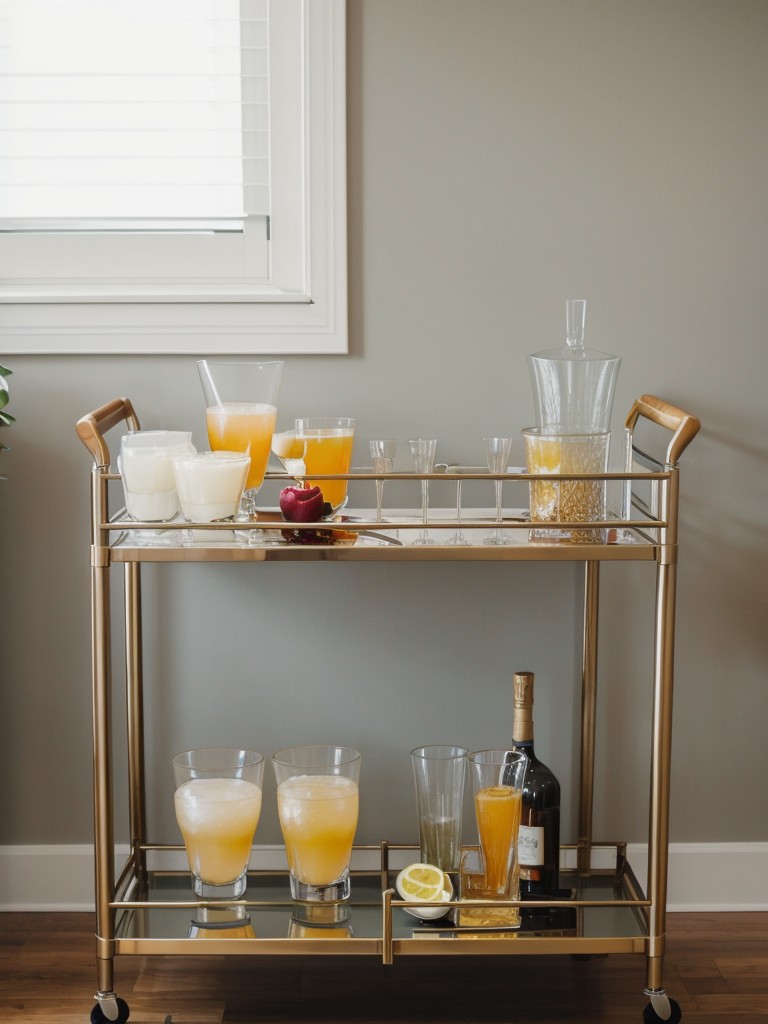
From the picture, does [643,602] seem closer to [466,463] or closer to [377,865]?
[466,463]

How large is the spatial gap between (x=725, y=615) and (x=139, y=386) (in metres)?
1.11

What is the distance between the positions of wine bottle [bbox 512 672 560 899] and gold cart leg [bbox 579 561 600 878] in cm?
16

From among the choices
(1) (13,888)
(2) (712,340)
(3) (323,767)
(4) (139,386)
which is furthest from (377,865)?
(2) (712,340)

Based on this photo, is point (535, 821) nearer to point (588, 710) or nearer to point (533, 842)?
point (533, 842)

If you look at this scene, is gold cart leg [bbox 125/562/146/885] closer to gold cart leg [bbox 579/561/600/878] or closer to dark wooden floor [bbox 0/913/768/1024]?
dark wooden floor [bbox 0/913/768/1024]

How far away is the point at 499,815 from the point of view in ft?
5.31

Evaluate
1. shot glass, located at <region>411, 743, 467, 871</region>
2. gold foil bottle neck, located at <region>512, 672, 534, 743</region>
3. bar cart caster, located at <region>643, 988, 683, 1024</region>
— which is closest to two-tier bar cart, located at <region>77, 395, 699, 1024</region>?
bar cart caster, located at <region>643, 988, 683, 1024</region>

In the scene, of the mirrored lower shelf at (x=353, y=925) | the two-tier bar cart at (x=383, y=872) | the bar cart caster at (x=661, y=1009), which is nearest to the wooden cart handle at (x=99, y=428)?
the two-tier bar cart at (x=383, y=872)

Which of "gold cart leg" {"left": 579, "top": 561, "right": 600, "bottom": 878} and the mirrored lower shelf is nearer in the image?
the mirrored lower shelf

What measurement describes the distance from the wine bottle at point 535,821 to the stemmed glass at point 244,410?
55 centimetres

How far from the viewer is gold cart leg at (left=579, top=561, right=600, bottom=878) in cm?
186

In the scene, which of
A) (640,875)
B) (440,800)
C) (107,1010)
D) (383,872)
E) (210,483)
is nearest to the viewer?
(210,483)

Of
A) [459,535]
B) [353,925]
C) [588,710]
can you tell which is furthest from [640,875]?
[459,535]

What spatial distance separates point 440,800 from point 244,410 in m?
0.67
